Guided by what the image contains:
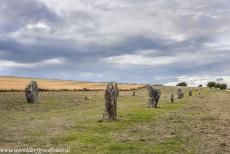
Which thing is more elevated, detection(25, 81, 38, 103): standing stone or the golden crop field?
the golden crop field

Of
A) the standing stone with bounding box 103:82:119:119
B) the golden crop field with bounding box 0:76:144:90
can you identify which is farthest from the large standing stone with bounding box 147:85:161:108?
the golden crop field with bounding box 0:76:144:90

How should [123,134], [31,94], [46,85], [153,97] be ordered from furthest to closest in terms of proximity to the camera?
1. [46,85]
2. [31,94]
3. [153,97]
4. [123,134]

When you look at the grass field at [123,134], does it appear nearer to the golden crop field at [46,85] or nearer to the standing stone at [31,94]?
the standing stone at [31,94]

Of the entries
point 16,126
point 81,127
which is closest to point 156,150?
point 81,127

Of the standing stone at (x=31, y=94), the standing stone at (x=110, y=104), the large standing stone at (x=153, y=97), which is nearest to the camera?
the standing stone at (x=110, y=104)

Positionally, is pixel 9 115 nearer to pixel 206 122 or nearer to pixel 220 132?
pixel 206 122

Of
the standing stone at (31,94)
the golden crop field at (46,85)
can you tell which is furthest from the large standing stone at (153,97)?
the golden crop field at (46,85)

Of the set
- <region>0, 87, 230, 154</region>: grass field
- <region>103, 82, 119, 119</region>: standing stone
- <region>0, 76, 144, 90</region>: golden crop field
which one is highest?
<region>0, 76, 144, 90</region>: golden crop field

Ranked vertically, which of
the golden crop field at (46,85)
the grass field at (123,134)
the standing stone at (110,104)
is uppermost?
the golden crop field at (46,85)

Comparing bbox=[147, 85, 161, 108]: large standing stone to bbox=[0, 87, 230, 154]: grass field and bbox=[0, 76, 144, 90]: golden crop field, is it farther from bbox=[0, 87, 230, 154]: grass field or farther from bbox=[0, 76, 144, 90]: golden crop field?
bbox=[0, 76, 144, 90]: golden crop field

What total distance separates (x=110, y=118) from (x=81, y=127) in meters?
6.42

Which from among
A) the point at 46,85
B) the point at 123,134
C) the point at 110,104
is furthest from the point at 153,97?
the point at 46,85

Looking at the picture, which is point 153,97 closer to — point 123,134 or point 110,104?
point 110,104

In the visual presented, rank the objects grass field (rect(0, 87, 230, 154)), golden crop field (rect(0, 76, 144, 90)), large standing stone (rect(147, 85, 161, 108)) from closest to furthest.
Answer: grass field (rect(0, 87, 230, 154)), large standing stone (rect(147, 85, 161, 108)), golden crop field (rect(0, 76, 144, 90))
